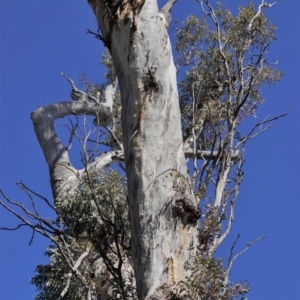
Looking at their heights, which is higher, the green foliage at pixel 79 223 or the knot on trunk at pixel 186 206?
the green foliage at pixel 79 223

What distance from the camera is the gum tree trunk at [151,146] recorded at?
339 centimetres

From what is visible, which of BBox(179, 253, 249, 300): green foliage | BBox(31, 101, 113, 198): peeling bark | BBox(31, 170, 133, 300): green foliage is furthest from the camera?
BBox(31, 101, 113, 198): peeling bark

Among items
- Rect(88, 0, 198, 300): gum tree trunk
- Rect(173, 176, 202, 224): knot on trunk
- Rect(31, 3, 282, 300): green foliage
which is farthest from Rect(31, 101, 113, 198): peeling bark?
Rect(173, 176, 202, 224): knot on trunk

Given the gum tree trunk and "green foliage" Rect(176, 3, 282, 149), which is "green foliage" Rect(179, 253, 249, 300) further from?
"green foliage" Rect(176, 3, 282, 149)

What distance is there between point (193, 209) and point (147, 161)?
0.35 metres

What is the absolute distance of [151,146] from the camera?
12.0 ft

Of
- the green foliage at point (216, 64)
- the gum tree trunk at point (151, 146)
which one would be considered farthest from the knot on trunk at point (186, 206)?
the green foliage at point (216, 64)

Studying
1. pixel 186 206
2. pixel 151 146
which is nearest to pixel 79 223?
pixel 151 146

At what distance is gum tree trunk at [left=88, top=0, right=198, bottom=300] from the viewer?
3389 millimetres

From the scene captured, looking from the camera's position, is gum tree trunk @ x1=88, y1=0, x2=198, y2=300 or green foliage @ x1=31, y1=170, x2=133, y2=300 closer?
gum tree trunk @ x1=88, y1=0, x2=198, y2=300

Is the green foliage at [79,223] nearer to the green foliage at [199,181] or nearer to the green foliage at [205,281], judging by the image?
the green foliage at [199,181]

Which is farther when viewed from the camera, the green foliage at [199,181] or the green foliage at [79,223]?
the green foliage at [79,223]

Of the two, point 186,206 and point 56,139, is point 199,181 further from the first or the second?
point 56,139

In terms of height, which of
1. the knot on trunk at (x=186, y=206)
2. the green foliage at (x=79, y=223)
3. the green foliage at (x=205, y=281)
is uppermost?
the green foliage at (x=79, y=223)
